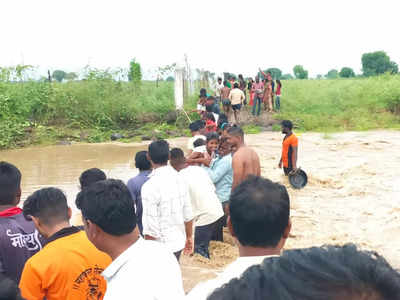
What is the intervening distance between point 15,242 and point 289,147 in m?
6.84

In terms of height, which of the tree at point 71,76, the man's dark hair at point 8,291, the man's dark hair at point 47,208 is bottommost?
the man's dark hair at point 8,291

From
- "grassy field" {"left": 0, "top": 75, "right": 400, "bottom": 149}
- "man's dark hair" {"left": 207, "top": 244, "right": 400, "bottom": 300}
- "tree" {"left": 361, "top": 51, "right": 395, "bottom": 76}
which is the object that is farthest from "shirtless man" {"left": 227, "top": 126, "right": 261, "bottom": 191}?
"tree" {"left": 361, "top": 51, "right": 395, "bottom": 76}

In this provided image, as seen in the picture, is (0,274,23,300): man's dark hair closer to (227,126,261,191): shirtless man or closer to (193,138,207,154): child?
(227,126,261,191): shirtless man

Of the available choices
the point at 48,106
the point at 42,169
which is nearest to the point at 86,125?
the point at 48,106

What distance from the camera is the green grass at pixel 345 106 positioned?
20.2 meters

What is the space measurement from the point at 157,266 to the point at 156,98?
21.3m

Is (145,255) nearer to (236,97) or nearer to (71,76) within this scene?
(236,97)

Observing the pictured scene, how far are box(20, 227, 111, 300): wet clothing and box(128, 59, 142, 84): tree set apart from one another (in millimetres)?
21843

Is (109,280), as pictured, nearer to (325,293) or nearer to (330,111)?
(325,293)

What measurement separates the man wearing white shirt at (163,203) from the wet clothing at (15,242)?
121 cm

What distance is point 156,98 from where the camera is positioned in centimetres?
2297

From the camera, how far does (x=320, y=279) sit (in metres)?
Result: 0.93

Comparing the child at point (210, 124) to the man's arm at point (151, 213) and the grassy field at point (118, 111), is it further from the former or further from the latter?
the grassy field at point (118, 111)

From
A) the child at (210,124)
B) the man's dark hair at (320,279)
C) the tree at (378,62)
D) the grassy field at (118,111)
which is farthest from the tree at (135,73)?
the tree at (378,62)
